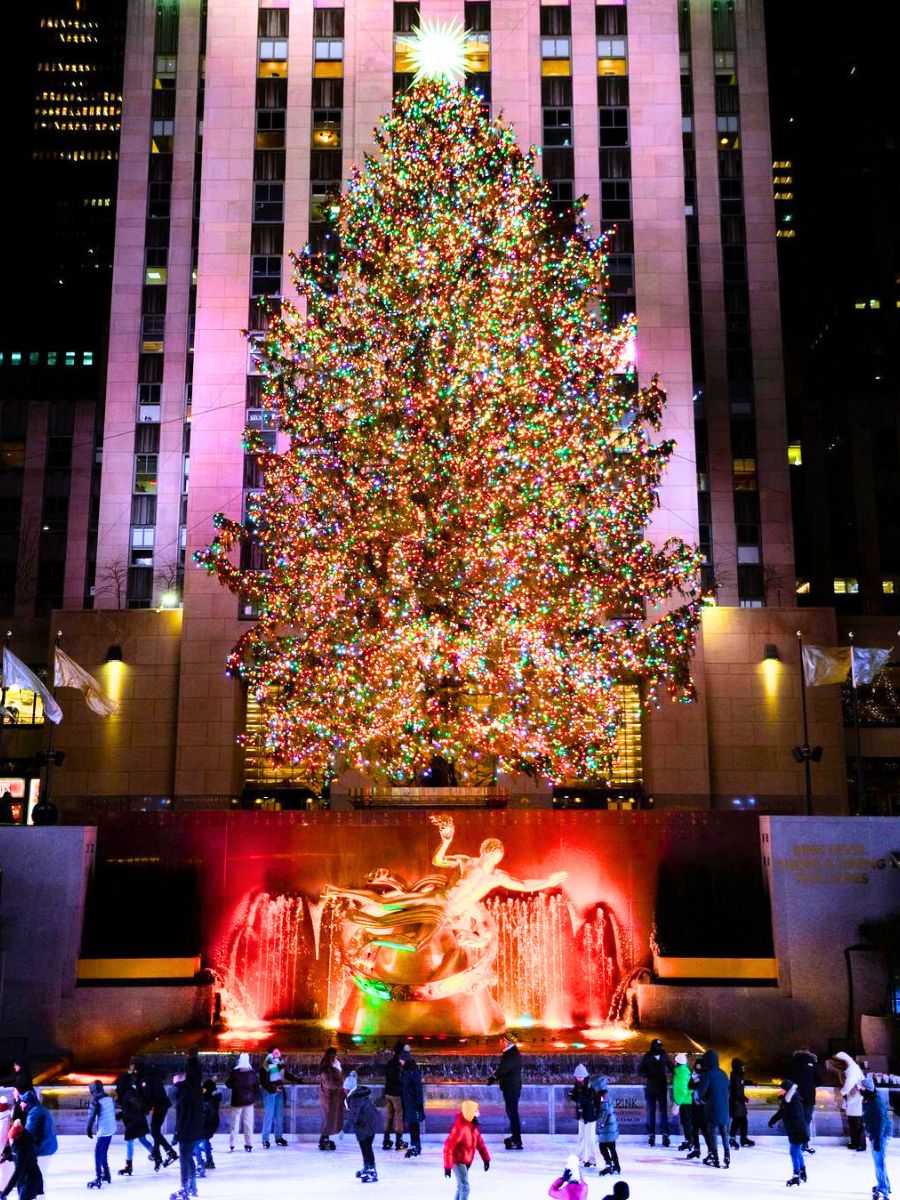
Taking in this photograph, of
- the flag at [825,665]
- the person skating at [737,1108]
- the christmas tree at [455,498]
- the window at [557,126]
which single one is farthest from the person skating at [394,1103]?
the window at [557,126]

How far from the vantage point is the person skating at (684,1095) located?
54.9ft

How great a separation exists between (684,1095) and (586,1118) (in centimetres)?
215

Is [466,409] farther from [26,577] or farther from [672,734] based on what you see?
[26,577]

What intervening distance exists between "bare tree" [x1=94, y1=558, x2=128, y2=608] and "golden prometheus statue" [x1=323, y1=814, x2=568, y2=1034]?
1105 inches

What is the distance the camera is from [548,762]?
30828 mm

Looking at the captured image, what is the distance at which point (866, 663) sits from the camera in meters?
29.7

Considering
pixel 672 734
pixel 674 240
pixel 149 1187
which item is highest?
pixel 674 240

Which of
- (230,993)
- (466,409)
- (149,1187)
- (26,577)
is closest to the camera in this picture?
(149,1187)

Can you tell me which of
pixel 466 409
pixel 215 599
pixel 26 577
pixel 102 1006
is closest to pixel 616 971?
pixel 102 1006

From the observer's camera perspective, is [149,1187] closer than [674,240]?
Yes

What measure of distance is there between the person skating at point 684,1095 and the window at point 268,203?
36.8 m

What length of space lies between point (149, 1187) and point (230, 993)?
9257mm

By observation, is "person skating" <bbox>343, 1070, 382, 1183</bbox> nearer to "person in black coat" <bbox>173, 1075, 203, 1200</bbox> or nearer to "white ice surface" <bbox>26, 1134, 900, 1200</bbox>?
"white ice surface" <bbox>26, 1134, 900, 1200</bbox>

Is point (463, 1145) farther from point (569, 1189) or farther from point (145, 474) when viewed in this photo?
point (145, 474)
